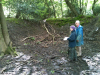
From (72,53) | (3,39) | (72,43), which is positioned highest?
(3,39)

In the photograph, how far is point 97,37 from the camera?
28.0 ft

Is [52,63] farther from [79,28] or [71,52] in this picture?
[79,28]

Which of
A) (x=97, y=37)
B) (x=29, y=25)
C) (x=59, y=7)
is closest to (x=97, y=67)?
(x=97, y=37)

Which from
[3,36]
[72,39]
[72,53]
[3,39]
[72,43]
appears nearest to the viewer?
[72,39]

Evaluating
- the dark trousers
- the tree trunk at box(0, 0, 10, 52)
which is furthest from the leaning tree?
the dark trousers

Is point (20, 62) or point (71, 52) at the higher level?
point (71, 52)

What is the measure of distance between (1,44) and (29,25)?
19.4ft

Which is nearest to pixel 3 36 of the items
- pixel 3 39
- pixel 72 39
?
pixel 3 39

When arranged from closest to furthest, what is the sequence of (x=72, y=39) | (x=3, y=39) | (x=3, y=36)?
(x=72, y=39)
(x=3, y=39)
(x=3, y=36)

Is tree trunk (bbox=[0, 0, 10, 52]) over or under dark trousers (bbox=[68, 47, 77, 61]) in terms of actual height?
over

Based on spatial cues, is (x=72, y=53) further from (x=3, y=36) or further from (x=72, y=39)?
(x=3, y=36)

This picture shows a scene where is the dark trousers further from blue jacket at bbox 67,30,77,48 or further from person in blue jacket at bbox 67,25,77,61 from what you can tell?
blue jacket at bbox 67,30,77,48

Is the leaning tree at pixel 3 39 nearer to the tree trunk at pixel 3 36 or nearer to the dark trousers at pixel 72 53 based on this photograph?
the tree trunk at pixel 3 36

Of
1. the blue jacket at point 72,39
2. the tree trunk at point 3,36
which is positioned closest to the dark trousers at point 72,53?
the blue jacket at point 72,39
